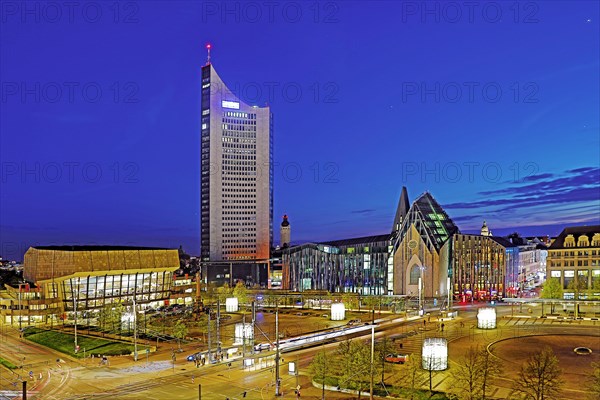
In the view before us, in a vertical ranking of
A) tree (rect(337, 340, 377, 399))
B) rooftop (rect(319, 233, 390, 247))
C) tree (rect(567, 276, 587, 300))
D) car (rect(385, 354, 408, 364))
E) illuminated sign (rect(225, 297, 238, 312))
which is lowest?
illuminated sign (rect(225, 297, 238, 312))

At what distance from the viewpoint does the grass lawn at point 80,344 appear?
231ft

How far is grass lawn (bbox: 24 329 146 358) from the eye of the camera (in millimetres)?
70375

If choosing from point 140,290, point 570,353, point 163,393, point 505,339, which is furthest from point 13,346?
point 570,353

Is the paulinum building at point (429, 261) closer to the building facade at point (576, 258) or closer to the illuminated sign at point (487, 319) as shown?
the building facade at point (576, 258)

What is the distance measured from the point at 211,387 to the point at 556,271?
117870 mm

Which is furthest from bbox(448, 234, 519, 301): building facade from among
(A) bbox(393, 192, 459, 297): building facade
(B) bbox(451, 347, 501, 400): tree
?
(B) bbox(451, 347, 501, 400): tree

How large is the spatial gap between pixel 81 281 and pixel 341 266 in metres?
77.4

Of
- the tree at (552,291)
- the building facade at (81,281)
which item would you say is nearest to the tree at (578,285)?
the tree at (552,291)

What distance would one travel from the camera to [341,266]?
16862 centimetres

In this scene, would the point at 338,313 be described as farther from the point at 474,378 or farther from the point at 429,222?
the point at 474,378

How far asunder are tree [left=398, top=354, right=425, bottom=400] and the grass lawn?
3497 cm

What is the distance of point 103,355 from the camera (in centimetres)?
6844

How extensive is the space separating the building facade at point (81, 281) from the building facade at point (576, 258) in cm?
10258

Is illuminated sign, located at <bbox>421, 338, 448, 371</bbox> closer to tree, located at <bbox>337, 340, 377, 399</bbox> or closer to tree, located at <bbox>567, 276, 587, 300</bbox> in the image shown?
tree, located at <bbox>337, 340, 377, 399</bbox>
